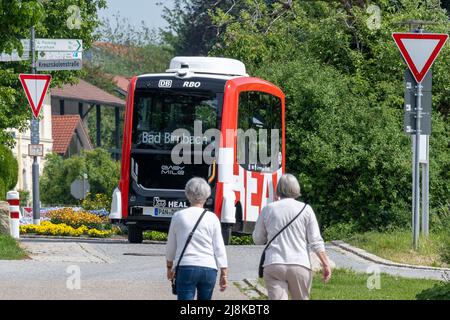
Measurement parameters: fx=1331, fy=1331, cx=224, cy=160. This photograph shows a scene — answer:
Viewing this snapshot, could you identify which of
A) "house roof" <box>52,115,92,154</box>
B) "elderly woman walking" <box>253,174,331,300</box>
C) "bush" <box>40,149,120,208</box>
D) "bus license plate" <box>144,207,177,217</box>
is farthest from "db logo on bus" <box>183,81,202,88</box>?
"house roof" <box>52,115,92,154</box>

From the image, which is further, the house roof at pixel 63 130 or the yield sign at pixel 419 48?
the house roof at pixel 63 130

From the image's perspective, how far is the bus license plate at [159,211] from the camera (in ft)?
80.8

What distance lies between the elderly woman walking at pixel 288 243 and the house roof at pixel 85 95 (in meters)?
73.3

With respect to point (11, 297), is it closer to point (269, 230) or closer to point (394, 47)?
point (269, 230)

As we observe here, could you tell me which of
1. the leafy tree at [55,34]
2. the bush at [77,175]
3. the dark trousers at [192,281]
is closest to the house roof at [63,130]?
the bush at [77,175]

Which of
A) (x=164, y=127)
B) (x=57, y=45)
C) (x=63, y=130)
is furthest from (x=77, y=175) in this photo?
(x=164, y=127)

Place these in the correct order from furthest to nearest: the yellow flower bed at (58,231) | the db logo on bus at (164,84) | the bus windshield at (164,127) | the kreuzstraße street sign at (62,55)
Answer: the yellow flower bed at (58,231) < the kreuzstraße street sign at (62,55) < the db logo on bus at (164,84) < the bus windshield at (164,127)

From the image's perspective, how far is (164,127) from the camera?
81.6 ft

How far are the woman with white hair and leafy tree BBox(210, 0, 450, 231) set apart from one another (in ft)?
58.0

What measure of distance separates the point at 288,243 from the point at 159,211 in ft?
45.7

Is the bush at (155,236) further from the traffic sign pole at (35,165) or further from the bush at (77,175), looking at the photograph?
the bush at (77,175)

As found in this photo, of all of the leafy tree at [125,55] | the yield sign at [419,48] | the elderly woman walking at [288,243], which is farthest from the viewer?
the leafy tree at [125,55]

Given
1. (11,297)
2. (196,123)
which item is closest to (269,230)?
(11,297)

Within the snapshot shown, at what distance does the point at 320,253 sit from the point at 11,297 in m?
4.50
